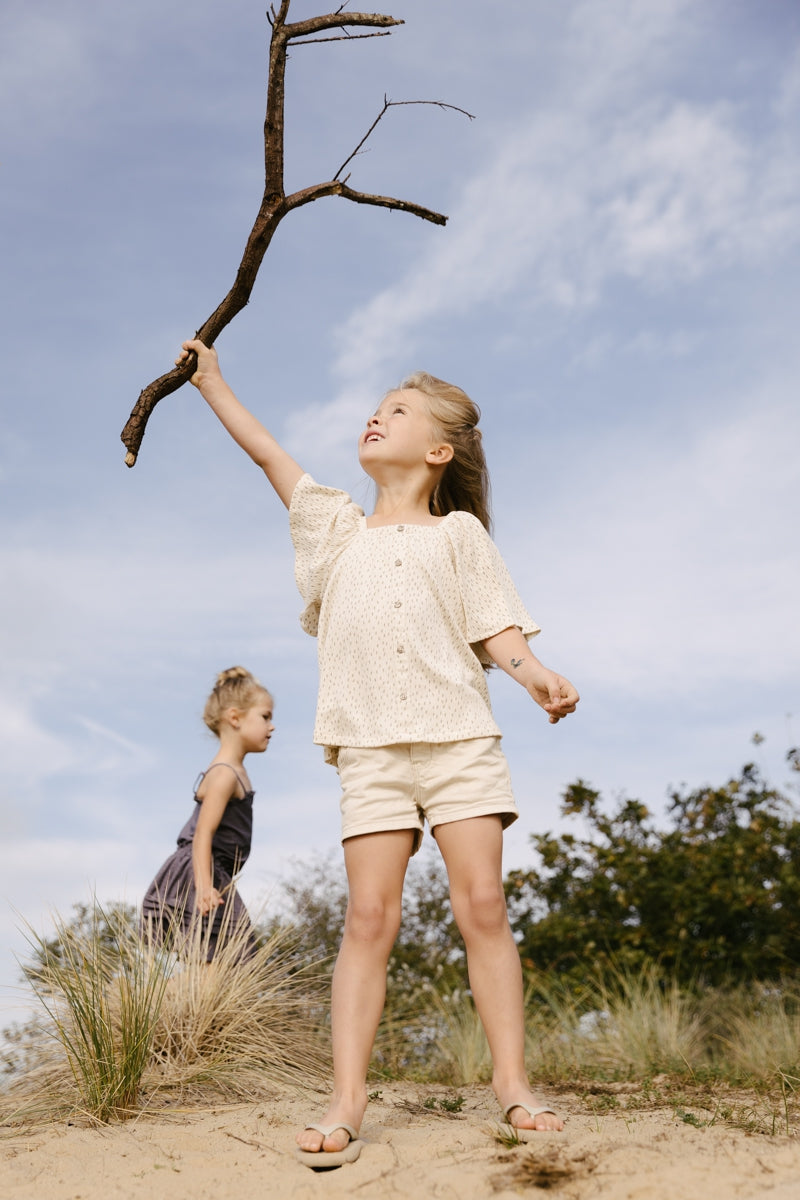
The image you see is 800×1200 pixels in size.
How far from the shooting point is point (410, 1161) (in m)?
2.41

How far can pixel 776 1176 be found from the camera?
7.11 feet

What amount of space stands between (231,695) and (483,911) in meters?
3.06

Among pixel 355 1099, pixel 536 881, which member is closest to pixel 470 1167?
pixel 355 1099

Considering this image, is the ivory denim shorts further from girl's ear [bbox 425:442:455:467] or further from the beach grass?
the beach grass

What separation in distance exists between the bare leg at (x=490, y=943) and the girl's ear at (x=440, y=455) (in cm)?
118

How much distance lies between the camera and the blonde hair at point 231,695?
18.3 feet

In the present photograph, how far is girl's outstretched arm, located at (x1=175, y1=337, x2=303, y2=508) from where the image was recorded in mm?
3488

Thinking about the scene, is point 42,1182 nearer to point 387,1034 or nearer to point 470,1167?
point 470,1167

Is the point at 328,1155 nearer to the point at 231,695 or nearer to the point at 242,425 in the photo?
the point at 242,425

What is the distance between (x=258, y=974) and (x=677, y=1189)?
267cm

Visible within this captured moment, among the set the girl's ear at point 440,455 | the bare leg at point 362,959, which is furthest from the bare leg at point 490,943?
the girl's ear at point 440,455

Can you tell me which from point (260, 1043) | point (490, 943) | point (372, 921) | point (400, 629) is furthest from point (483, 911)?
point (260, 1043)

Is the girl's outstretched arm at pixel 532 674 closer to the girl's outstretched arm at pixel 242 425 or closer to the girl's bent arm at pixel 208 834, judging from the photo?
the girl's outstretched arm at pixel 242 425

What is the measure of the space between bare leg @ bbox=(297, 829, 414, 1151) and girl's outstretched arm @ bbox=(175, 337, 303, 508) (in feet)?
3.98
